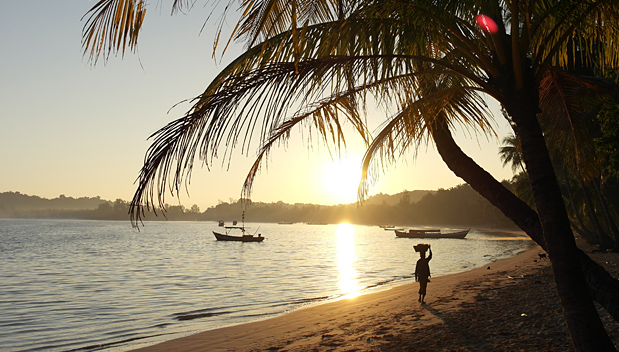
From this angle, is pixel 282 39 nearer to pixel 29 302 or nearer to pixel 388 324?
pixel 388 324

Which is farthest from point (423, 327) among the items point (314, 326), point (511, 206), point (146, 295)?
point (146, 295)

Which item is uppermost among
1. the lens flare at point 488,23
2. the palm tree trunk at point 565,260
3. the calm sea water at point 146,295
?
the lens flare at point 488,23

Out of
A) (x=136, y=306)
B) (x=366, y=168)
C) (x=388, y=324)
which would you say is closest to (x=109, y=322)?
(x=136, y=306)

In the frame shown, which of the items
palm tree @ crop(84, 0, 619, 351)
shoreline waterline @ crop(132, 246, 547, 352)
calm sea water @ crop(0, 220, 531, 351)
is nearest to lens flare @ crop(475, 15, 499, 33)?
palm tree @ crop(84, 0, 619, 351)

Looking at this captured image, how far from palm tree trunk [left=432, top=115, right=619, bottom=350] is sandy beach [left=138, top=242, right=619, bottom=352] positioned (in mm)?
3101

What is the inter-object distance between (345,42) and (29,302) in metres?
21.4

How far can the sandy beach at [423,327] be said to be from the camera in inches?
291

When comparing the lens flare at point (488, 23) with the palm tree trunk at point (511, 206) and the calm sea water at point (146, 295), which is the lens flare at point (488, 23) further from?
the calm sea water at point (146, 295)

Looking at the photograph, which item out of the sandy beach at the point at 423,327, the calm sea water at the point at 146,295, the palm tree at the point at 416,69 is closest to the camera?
the palm tree at the point at 416,69

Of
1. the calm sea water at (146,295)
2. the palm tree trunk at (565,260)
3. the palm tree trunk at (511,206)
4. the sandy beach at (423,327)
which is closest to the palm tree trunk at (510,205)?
the palm tree trunk at (511,206)

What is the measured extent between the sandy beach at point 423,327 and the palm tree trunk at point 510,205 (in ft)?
10.2

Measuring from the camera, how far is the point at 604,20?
4.28 meters

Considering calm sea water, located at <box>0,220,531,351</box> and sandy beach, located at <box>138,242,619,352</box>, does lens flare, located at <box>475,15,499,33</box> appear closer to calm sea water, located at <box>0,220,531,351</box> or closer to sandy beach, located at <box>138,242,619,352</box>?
sandy beach, located at <box>138,242,619,352</box>

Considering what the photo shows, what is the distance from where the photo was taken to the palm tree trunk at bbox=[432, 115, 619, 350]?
3.69 meters
